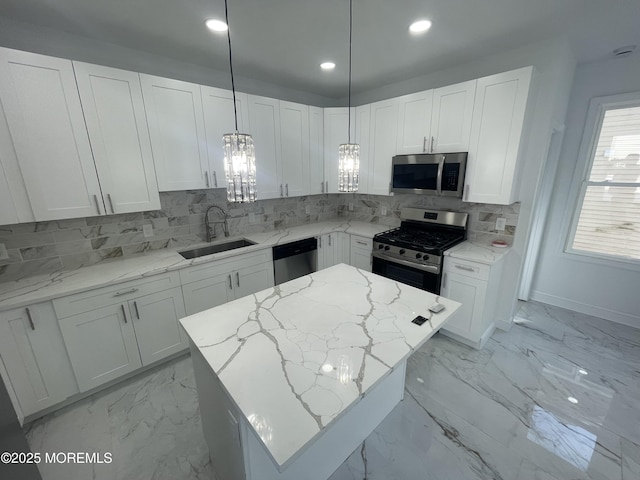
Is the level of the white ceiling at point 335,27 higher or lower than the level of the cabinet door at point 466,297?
higher

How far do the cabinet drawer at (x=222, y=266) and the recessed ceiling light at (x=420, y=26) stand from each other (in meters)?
2.22

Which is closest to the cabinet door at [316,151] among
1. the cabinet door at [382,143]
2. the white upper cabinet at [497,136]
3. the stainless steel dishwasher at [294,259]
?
the cabinet door at [382,143]

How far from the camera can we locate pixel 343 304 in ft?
5.05

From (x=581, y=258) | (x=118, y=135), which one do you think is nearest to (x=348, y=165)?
(x=118, y=135)

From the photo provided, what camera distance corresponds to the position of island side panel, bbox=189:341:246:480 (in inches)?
41.4

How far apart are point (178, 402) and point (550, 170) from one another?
167 inches

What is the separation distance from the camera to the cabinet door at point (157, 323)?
206cm

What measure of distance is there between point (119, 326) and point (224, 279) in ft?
2.74

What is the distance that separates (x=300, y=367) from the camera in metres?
1.05

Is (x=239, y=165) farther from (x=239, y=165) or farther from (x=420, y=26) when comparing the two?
(x=420, y=26)

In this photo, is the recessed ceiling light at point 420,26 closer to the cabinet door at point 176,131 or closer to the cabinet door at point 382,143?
the cabinet door at point 382,143

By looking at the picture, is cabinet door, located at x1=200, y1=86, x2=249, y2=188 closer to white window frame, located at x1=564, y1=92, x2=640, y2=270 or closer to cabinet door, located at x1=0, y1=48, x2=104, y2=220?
cabinet door, located at x1=0, y1=48, x2=104, y2=220

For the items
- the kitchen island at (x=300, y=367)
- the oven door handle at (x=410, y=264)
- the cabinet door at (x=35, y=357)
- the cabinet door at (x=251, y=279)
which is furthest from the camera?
the cabinet door at (x=251, y=279)

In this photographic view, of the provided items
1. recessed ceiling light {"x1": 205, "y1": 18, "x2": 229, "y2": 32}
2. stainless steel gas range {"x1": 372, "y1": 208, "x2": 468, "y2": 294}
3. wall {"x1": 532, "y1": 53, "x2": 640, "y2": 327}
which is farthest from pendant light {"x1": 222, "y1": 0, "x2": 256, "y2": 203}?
wall {"x1": 532, "y1": 53, "x2": 640, "y2": 327}
